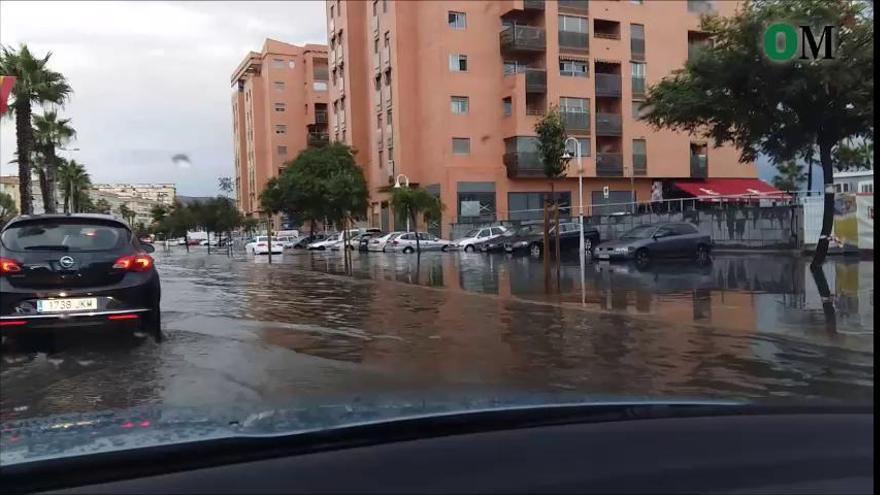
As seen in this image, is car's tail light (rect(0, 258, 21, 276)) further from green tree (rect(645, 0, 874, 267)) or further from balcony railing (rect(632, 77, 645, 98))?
balcony railing (rect(632, 77, 645, 98))

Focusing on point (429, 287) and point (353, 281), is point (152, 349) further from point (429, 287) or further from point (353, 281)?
point (353, 281)

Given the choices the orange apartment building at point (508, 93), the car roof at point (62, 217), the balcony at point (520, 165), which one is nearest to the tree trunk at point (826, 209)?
the orange apartment building at point (508, 93)

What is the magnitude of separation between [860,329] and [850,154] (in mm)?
7746

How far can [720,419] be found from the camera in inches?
111

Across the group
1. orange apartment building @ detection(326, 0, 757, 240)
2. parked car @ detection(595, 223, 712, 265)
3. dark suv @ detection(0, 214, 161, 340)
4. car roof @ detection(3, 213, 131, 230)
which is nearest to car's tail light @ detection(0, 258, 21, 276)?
dark suv @ detection(0, 214, 161, 340)

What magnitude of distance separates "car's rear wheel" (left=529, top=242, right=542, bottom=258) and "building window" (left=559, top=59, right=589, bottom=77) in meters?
7.26

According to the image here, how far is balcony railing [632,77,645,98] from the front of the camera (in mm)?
21308

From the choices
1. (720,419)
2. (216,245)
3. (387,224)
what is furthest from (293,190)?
(720,419)

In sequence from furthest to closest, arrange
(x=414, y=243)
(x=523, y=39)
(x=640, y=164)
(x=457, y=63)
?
(x=414, y=243)
(x=457, y=63)
(x=640, y=164)
(x=523, y=39)

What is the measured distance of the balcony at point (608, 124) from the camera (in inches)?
1045

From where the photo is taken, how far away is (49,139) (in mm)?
17562

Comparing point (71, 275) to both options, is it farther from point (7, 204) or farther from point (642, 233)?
point (7, 204)

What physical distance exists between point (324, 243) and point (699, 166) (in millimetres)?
23118

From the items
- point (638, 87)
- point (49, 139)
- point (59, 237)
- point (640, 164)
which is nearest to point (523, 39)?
point (638, 87)
